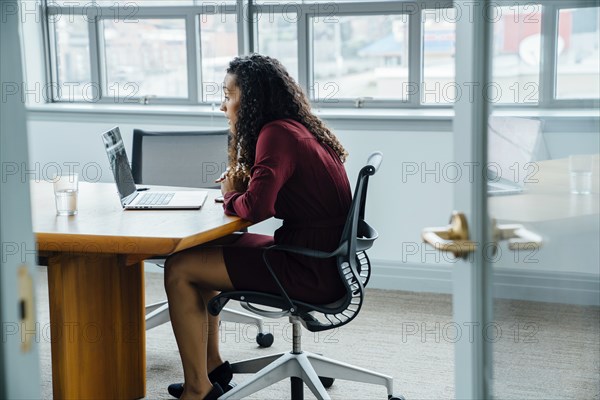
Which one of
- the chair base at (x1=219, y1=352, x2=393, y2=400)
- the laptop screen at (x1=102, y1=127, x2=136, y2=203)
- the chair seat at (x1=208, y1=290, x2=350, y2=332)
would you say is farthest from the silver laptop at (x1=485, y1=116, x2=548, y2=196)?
the laptop screen at (x1=102, y1=127, x2=136, y2=203)

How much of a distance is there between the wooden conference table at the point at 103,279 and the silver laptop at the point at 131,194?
0.16 ft

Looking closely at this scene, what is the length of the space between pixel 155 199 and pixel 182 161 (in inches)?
23.1

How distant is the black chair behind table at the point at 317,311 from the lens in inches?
108

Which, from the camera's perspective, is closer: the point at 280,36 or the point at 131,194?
the point at 131,194

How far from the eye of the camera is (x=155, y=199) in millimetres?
3191

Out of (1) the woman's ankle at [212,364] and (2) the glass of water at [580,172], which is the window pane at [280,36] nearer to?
Answer: (1) the woman's ankle at [212,364]

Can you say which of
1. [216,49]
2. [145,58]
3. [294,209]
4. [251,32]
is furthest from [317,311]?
[145,58]

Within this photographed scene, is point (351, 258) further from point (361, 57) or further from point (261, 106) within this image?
point (361, 57)

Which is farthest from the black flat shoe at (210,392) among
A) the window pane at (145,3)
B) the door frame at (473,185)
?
the window pane at (145,3)

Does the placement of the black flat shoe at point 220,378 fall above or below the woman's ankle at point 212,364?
below

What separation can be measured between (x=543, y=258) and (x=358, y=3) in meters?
3.03

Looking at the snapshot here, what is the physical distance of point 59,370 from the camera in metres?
2.88

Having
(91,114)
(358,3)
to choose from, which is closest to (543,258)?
(358,3)

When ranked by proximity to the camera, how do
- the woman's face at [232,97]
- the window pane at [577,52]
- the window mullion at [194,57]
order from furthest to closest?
the window mullion at [194,57]
the woman's face at [232,97]
the window pane at [577,52]
